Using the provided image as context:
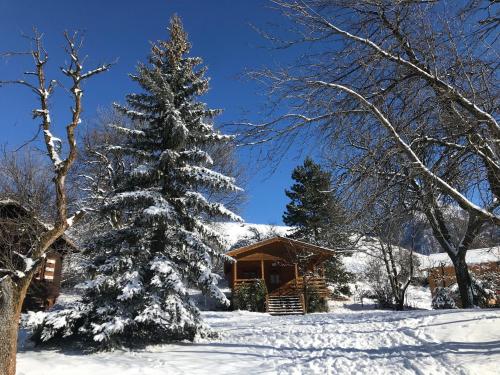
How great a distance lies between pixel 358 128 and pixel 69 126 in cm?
560

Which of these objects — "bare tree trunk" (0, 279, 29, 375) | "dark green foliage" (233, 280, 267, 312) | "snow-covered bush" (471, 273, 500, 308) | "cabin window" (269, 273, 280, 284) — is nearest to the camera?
"bare tree trunk" (0, 279, 29, 375)

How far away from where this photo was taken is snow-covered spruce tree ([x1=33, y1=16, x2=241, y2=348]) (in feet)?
30.4

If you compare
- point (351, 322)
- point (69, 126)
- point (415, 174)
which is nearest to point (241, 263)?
point (351, 322)

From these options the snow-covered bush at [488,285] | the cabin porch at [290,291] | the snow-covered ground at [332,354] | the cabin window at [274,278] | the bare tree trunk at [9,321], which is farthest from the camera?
the cabin window at [274,278]

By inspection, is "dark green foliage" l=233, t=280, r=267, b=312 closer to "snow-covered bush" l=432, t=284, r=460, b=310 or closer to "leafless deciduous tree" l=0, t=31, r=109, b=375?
"snow-covered bush" l=432, t=284, r=460, b=310

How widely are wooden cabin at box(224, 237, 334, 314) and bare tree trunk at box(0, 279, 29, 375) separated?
15944mm

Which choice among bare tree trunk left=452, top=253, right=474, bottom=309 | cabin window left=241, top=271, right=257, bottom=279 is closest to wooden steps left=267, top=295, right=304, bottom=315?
cabin window left=241, top=271, right=257, bottom=279

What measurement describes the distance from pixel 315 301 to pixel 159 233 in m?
15.6

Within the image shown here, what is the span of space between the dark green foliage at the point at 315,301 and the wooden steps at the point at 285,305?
607 millimetres

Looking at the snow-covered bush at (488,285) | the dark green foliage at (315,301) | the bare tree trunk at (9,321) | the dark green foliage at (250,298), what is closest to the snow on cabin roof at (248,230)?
the dark green foliage at (250,298)

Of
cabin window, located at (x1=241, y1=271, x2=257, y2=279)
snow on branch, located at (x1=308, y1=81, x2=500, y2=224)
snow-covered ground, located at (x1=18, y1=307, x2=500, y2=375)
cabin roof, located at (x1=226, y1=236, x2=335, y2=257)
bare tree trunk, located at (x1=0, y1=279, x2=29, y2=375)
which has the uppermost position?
cabin roof, located at (x1=226, y1=236, x2=335, y2=257)

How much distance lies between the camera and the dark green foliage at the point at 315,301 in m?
23.6

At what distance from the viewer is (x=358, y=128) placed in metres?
6.37

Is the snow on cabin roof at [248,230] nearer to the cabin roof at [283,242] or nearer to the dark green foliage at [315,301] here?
the cabin roof at [283,242]
